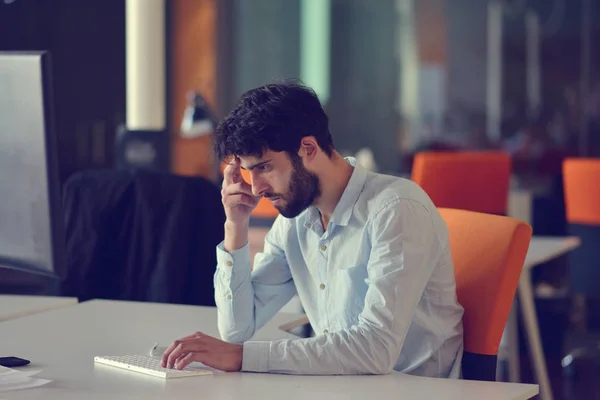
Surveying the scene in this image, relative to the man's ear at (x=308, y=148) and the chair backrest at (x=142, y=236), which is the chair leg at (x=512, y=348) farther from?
the man's ear at (x=308, y=148)

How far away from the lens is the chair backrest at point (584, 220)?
4.68 m

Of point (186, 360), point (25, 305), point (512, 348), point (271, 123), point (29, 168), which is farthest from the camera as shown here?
point (512, 348)

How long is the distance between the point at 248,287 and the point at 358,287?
0.30 m

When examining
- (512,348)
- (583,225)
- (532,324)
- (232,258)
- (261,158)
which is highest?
(261,158)

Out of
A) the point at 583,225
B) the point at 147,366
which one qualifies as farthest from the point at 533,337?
the point at 147,366

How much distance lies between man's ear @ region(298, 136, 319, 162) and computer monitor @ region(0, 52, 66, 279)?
0.54 metres

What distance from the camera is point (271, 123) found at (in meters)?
1.87

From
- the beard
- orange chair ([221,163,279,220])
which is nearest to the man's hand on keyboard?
the beard

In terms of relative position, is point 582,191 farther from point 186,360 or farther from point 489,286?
point 186,360

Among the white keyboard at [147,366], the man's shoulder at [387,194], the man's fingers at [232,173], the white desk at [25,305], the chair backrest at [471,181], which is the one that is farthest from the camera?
the chair backrest at [471,181]

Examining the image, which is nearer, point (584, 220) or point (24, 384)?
point (24, 384)

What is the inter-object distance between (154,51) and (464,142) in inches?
97.5

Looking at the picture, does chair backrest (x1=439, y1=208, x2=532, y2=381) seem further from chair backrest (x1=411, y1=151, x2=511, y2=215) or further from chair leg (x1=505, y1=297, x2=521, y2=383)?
chair backrest (x1=411, y1=151, x2=511, y2=215)

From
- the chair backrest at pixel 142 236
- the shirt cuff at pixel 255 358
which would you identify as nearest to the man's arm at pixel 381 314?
the shirt cuff at pixel 255 358
